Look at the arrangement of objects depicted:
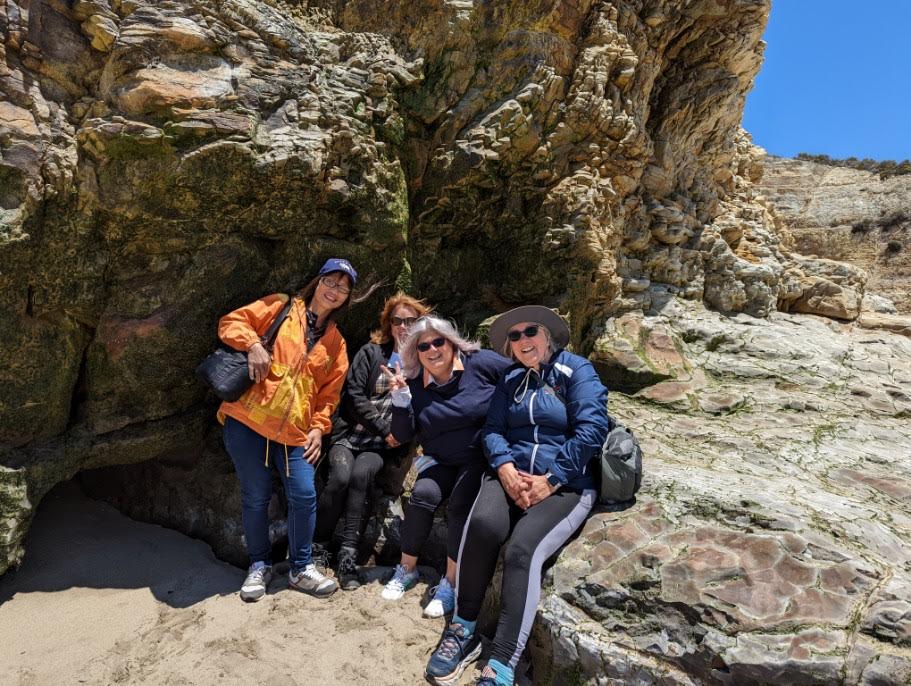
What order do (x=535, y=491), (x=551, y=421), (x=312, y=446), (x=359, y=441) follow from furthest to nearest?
(x=359, y=441) → (x=312, y=446) → (x=551, y=421) → (x=535, y=491)


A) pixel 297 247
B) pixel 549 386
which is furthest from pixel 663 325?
pixel 297 247

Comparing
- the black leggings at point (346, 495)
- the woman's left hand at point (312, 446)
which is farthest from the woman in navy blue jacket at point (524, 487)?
the woman's left hand at point (312, 446)

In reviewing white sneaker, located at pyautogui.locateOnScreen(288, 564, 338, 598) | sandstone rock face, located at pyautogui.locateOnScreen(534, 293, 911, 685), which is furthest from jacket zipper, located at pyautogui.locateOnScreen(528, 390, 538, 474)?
white sneaker, located at pyautogui.locateOnScreen(288, 564, 338, 598)

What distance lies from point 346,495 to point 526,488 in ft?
6.44

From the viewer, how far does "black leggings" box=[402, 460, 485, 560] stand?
4.28 meters

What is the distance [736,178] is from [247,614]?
10.4 metres

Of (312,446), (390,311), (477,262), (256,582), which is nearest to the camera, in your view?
(256,582)

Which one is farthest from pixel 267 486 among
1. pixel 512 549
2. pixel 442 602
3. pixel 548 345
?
pixel 548 345

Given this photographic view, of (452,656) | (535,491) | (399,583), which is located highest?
(535,491)

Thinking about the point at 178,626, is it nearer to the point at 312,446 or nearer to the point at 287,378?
the point at 312,446

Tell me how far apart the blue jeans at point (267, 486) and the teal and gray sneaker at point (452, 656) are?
1.53 m

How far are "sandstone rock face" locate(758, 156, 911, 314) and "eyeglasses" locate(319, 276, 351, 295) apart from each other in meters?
13.9

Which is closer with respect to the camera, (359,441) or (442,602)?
(442,602)

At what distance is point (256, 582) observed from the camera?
175 inches
